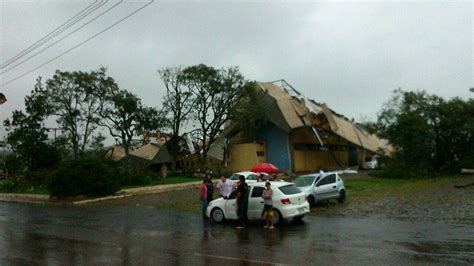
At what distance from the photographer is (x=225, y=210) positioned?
18.7 metres

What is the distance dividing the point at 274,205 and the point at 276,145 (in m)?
40.7

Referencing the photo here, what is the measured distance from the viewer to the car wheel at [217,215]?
62.1ft

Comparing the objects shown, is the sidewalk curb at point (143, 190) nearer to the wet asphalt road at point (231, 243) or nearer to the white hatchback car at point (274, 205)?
the wet asphalt road at point (231, 243)

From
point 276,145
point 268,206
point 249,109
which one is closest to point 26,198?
point 249,109

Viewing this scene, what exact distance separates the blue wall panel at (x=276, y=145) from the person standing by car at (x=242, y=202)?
3927 cm

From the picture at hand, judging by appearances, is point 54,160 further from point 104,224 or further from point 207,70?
point 104,224

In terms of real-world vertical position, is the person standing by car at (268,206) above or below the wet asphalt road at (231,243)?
above

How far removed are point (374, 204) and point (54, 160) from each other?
34115 mm

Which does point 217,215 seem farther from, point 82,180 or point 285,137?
point 285,137

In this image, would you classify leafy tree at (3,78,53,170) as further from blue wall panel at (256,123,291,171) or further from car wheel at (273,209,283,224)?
car wheel at (273,209,283,224)

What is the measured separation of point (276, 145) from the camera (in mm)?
57906

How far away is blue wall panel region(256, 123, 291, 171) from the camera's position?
186 feet

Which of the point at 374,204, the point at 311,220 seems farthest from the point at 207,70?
the point at 311,220

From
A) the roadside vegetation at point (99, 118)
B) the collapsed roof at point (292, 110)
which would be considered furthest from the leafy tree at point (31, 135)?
the collapsed roof at point (292, 110)
